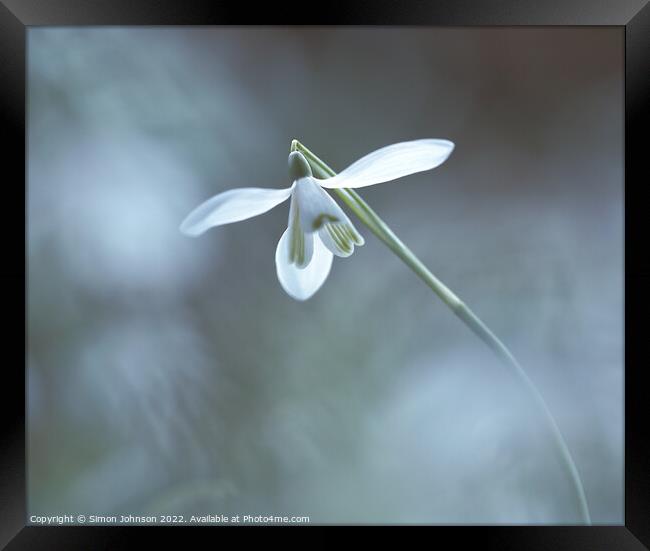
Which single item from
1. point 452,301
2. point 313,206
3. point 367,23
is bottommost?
point 452,301

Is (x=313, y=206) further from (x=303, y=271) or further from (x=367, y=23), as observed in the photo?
(x=367, y=23)

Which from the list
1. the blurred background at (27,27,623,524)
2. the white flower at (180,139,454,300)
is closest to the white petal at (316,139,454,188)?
the white flower at (180,139,454,300)

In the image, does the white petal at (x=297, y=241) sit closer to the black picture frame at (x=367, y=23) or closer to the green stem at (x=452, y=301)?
the green stem at (x=452, y=301)

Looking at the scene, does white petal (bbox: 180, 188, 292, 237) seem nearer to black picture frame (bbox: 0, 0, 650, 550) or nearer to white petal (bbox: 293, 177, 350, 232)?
white petal (bbox: 293, 177, 350, 232)

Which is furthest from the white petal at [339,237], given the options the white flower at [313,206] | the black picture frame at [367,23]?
the black picture frame at [367,23]

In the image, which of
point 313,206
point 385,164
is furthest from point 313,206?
point 385,164
